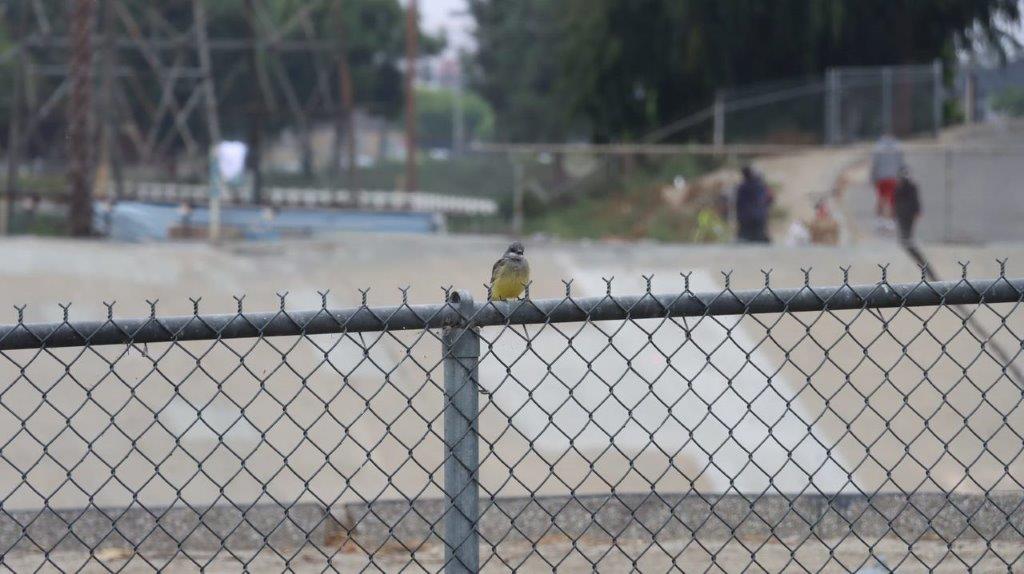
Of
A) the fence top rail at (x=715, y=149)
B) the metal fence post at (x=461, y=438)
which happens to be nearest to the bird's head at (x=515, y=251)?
the metal fence post at (x=461, y=438)

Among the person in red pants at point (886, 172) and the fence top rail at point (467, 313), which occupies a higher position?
the person in red pants at point (886, 172)

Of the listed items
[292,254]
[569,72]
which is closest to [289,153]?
[569,72]

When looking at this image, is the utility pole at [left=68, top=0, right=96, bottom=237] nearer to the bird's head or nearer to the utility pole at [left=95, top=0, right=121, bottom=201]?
the utility pole at [left=95, top=0, right=121, bottom=201]

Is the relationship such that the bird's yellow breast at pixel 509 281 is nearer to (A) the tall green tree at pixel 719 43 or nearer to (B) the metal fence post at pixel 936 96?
(B) the metal fence post at pixel 936 96

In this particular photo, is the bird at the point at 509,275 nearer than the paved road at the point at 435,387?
Yes

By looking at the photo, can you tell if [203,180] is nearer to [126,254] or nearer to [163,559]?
[126,254]

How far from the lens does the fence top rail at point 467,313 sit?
2932mm

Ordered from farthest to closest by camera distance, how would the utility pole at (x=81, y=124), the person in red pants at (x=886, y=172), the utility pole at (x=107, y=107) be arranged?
the utility pole at (x=107, y=107)
the person in red pants at (x=886, y=172)
the utility pole at (x=81, y=124)

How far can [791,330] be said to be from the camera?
8.41 meters

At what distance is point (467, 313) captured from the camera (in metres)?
3.06

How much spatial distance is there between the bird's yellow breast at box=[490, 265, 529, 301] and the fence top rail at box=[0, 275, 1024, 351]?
152 centimetres

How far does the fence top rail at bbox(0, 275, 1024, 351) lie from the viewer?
9.62ft

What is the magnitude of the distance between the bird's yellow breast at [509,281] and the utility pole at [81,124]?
13.5 m

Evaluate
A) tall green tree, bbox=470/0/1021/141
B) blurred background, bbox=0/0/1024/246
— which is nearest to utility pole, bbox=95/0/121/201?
blurred background, bbox=0/0/1024/246
